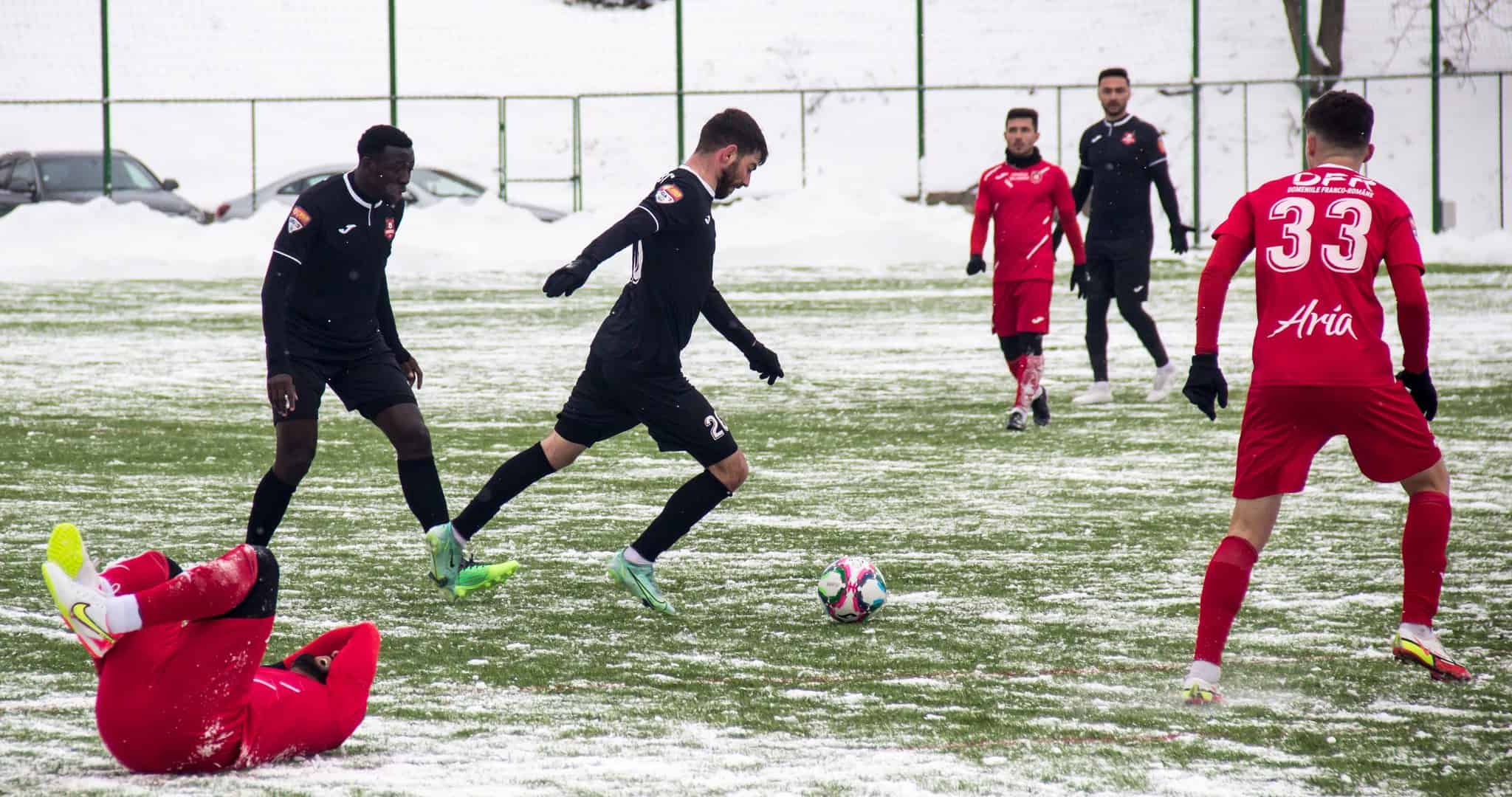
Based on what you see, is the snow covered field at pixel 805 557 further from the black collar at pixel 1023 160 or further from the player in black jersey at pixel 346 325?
the black collar at pixel 1023 160

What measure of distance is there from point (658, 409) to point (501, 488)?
27.0 inches

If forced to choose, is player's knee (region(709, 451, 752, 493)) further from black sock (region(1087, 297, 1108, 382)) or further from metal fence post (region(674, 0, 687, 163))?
metal fence post (region(674, 0, 687, 163))

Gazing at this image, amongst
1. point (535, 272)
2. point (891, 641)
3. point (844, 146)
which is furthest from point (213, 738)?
point (844, 146)

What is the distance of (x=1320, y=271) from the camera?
496cm

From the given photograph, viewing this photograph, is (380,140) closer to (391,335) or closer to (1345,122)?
(391,335)

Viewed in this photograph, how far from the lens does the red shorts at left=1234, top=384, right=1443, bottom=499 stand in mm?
4926

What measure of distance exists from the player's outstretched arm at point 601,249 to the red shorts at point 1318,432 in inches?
76.0

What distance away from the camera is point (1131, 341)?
53.4 feet

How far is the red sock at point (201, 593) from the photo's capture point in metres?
4.03

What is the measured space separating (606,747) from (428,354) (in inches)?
436

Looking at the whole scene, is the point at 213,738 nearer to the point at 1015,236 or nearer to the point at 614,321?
the point at 614,321

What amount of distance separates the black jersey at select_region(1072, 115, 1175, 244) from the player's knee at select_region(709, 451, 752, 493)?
6.15 metres

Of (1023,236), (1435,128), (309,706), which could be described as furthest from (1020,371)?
(1435,128)

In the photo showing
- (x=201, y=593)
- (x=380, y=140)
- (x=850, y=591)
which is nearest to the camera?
(x=201, y=593)
